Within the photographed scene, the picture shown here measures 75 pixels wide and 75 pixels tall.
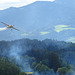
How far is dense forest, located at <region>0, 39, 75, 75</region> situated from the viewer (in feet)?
255

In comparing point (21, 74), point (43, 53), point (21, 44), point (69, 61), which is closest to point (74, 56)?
point (69, 61)

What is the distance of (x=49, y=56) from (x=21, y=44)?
103 ft

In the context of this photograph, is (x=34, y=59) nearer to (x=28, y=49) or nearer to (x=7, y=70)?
(x=28, y=49)

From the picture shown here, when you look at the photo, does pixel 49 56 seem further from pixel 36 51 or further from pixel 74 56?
pixel 74 56

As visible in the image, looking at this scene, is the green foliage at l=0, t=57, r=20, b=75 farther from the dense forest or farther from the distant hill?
the distant hill

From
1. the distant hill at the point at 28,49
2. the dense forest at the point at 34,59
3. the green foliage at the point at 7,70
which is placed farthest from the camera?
the distant hill at the point at 28,49

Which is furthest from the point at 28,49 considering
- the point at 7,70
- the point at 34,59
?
the point at 7,70

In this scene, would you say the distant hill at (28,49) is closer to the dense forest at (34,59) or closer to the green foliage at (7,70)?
the dense forest at (34,59)

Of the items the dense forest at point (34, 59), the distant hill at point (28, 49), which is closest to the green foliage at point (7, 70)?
the dense forest at point (34, 59)

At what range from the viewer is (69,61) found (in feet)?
355

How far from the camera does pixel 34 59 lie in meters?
99.4

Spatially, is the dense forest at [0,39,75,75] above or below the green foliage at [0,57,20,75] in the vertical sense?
below

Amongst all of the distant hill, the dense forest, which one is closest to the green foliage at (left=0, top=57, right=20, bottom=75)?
the dense forest

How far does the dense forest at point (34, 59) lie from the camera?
77819mm
